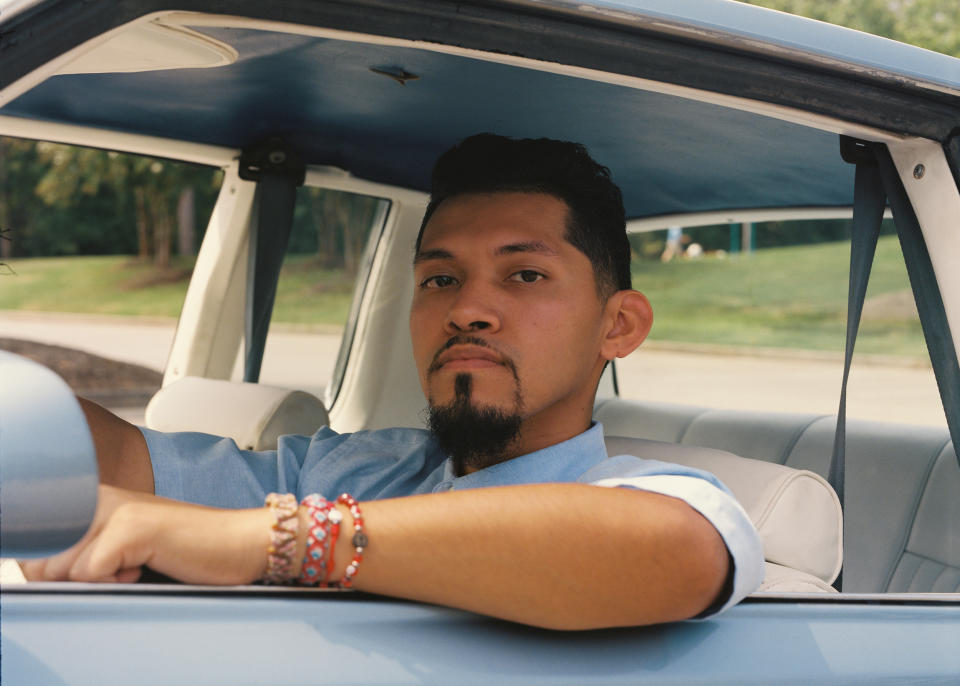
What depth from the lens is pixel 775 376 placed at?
54.0 ft

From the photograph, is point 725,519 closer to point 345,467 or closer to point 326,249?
point 345,467

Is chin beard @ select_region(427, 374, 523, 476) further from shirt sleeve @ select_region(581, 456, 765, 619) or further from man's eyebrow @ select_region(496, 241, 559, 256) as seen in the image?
shirt sleeve @ select_region(581, 456, 765, 619)

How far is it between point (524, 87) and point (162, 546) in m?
1.23

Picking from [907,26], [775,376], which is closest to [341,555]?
[775,376]

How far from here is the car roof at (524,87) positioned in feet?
4.31

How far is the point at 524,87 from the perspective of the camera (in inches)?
79.5

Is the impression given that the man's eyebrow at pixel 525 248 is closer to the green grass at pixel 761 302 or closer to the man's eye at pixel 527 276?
the man's eye at pixel 527 276

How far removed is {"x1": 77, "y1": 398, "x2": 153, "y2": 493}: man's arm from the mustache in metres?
0.56

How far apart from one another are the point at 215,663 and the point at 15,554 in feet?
0.84

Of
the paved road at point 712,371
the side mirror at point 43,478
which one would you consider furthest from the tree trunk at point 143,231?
the side mirror at point 43,478

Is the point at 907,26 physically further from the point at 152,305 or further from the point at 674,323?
the point at 152,305

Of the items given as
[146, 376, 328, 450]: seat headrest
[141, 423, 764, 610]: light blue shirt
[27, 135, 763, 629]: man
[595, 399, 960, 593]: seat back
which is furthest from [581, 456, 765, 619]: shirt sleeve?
[146, 376, 328, 450]: seat headrest

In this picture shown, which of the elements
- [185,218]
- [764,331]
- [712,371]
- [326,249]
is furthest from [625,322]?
[764,331]

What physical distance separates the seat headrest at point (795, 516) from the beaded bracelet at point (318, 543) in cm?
93
